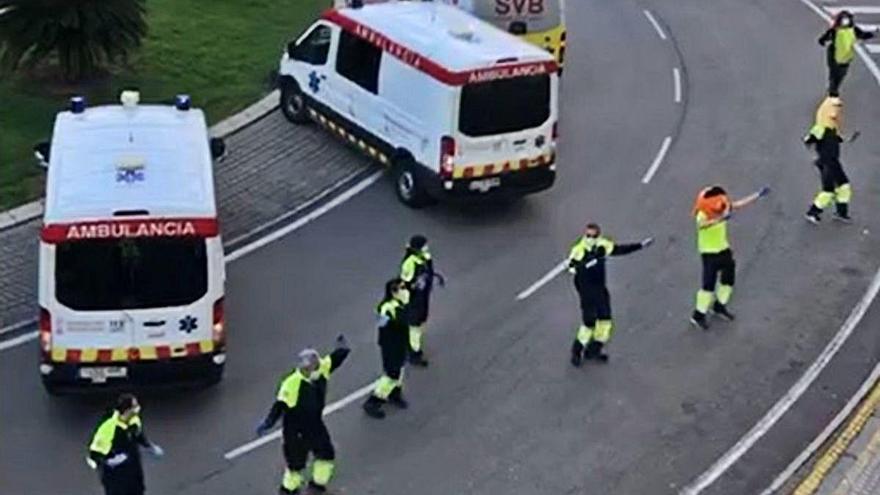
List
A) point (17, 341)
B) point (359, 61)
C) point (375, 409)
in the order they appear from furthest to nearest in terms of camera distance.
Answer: point (359, 61)
point (17, 341)
point (375, 409)

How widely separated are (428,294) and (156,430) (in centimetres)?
322

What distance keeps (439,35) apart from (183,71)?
5.19 metres

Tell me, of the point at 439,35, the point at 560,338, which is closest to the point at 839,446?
the point at 560,338

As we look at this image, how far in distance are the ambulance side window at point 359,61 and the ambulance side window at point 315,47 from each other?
320mm

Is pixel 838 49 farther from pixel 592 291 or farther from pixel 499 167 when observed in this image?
pixel 592 291

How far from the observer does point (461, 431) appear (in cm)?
1727

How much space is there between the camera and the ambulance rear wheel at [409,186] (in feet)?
73.2

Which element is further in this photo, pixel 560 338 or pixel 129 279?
pixel 560 338

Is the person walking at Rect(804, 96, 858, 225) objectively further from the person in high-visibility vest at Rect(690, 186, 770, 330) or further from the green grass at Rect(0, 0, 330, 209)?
the green grass at Rect(0, 0, 330, 209)

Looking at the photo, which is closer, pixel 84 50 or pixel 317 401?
pixel 317 401

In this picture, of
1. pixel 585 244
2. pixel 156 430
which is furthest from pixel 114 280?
pixel 585 244

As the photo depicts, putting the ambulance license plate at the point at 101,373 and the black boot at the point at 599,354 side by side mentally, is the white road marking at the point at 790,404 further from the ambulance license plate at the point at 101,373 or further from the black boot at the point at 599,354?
the ambulance license plate at the point at 101,373

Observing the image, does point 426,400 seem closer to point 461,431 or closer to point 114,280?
point 461,431

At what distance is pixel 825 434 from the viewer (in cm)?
1733
